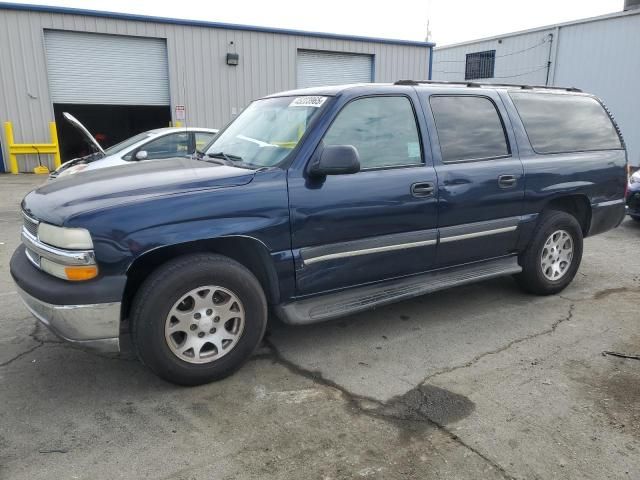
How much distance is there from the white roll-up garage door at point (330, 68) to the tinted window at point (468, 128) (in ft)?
45.6

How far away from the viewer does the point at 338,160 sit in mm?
3244

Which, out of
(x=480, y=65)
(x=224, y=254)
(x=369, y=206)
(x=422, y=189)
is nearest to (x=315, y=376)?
(x=224, y=254)

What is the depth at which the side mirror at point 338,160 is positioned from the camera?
325 cm

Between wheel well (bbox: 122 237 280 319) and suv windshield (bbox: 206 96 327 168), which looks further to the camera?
suv windshield (bbox: 206 96 327 168)

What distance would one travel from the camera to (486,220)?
13.8ft

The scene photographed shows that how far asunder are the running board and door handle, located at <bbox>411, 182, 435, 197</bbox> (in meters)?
0.66

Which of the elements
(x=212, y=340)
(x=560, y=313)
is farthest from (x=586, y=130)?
(x=212, y=340)

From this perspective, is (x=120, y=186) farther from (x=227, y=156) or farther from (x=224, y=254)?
(x=227, y=156)

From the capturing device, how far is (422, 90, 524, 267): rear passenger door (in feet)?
13.0

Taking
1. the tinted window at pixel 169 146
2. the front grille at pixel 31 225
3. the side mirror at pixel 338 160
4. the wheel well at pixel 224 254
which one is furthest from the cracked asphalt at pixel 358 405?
the tinted window at pixel 169 146

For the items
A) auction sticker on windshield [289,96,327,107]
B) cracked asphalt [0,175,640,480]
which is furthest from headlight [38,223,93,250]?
auction sticker on windshield [289,96,327,107]

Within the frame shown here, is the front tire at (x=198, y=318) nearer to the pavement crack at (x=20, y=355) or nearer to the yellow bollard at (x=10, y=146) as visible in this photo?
the pavement crack at (x=20, y=355)

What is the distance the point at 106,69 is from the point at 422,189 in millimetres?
14035

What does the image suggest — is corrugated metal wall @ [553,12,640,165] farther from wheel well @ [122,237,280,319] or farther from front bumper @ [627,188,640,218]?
wheel well @ [122,237,280,319]
